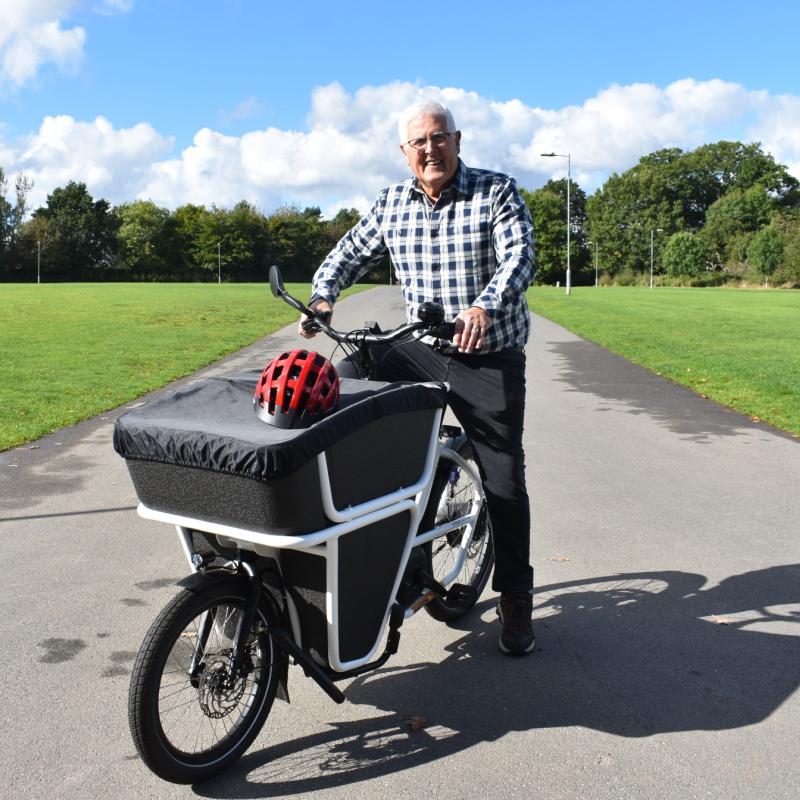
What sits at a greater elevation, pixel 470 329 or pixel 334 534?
pixel 470 329

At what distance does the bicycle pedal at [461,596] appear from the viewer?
3805 mm

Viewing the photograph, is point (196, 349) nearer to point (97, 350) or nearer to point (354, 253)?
point (97, 350)

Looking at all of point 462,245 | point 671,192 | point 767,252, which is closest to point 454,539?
point 462,245

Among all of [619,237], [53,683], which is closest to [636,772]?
[53,683]

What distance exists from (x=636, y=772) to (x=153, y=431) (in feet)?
→ 5.90

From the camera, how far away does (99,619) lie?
4.05 m

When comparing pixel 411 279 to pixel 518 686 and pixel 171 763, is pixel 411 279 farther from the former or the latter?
pixel 171 763

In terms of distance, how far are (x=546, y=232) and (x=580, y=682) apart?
102 meters

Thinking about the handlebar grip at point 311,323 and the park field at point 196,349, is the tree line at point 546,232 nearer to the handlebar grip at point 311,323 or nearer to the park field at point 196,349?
the park field at point 196,349

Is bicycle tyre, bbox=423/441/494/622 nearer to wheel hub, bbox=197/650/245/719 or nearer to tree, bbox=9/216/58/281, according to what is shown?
wheel hub, bbox=197/650/245/719

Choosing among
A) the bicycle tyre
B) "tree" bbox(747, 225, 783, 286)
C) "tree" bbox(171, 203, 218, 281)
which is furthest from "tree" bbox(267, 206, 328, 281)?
the bicycle tyre

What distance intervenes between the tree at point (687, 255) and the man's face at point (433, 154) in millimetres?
93134

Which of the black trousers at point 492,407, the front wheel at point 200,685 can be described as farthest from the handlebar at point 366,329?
the front wheel at point 200,685

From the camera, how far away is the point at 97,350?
1800 cm
